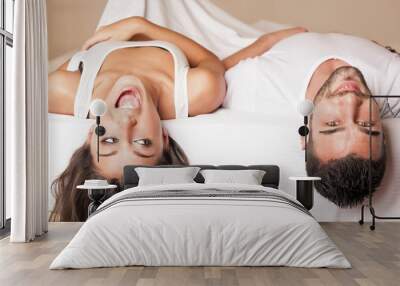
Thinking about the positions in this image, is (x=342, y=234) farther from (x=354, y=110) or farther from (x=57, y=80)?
(x=57, y=80)

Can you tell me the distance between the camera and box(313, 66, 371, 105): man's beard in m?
7.88

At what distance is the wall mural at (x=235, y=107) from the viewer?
7.83 meters

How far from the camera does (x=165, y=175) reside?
736 cm

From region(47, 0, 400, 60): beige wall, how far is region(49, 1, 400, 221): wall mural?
17 cm

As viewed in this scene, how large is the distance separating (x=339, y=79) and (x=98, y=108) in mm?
3101

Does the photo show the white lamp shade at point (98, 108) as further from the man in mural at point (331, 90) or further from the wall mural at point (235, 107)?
the man in mural at point (331, 90)

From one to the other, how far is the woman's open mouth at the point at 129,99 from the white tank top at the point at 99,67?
1.32 feet

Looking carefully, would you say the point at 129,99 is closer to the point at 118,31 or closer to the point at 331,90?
the point at 118,31

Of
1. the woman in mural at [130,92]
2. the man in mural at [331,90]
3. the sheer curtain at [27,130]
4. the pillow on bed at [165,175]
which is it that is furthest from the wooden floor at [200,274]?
the woman in mural at [130,92]

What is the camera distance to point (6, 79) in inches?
282

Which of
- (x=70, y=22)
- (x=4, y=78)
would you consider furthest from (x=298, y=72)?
(x=4, y=78)

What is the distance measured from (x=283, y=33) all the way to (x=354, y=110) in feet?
4.46

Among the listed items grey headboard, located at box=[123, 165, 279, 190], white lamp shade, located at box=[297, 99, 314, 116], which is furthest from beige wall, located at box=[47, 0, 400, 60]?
grey headboard, located at box=[123, 165, 279, 190]

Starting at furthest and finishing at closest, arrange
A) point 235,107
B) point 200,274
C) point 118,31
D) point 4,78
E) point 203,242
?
point 118,31 → point 235,107 → point 4,78 → point 203,242 → point 200,274
